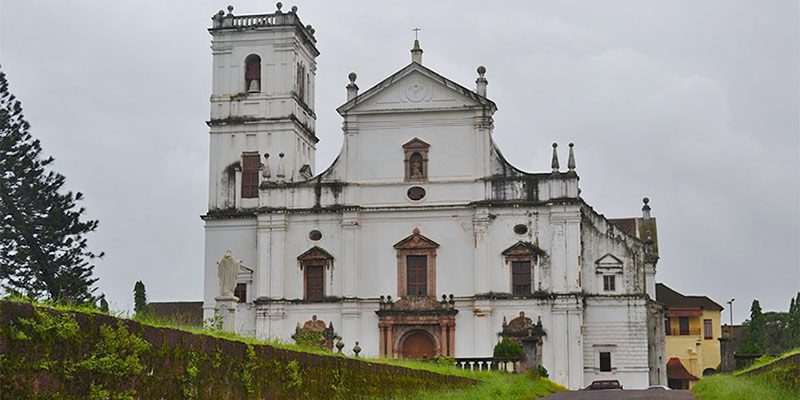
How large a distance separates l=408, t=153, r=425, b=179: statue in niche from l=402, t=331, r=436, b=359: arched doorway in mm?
6526

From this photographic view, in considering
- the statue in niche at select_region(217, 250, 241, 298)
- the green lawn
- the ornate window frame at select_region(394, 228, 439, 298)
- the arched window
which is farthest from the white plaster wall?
the statue in niche at select_region(217, 250, 241, 298)

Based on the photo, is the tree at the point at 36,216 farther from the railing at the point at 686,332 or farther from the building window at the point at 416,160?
the railing at the point at 686,332

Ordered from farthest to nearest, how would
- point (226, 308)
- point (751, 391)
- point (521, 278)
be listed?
point (521, 278)
point (226, 308)
point (751, 391)

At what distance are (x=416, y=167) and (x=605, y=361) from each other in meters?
11.2

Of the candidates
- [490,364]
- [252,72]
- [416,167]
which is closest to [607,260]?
[416,167]

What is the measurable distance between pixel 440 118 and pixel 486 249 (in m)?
5.85

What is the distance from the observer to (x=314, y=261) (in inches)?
1870

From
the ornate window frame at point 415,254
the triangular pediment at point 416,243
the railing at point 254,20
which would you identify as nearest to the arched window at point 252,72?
the railing at point 254,20

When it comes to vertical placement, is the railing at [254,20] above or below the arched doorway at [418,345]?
above

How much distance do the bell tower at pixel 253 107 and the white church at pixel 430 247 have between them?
15 cm

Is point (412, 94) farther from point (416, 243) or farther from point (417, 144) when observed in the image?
point (416, 243)

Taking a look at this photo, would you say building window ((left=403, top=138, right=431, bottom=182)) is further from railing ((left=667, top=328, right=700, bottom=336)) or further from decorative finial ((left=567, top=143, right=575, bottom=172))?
railing ((left=667, top=328, right=700, bottom=336))

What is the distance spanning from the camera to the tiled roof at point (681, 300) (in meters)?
75.9

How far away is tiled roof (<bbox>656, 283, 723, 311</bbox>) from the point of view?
249 feet
